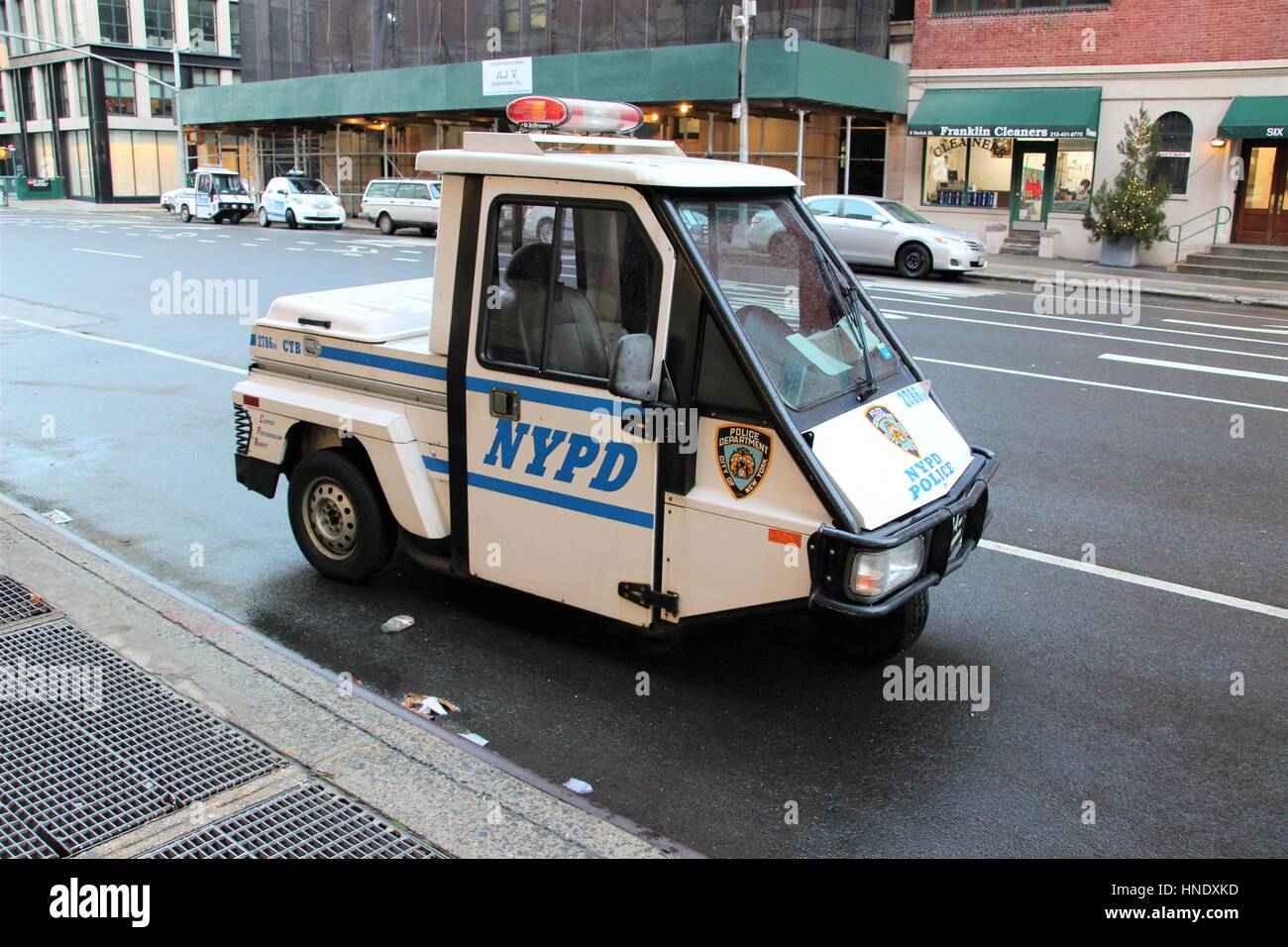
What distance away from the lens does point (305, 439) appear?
609cm

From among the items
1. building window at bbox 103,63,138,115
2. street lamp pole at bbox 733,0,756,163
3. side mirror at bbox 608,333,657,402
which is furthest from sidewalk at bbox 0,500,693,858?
building window at bbox 103,63,138,115

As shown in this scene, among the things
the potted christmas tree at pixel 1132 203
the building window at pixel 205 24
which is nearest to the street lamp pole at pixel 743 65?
the potted christmas tree at pixel 1132 203

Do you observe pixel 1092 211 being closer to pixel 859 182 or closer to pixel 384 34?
pixel 859 182

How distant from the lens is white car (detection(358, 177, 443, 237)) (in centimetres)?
3369

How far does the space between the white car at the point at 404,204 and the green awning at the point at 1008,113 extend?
14322mm

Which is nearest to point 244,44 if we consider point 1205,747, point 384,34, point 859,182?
point 384,34

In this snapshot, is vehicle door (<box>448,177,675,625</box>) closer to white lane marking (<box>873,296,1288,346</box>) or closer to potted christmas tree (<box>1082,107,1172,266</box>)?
white lane marking (<box>873,296,1288,346</box>)

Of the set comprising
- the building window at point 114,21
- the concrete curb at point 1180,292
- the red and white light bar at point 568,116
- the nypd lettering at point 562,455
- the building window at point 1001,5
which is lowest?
the concrete curb at point 1180,292

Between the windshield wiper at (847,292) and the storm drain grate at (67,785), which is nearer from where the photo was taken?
the storm drain grate at (67,785)

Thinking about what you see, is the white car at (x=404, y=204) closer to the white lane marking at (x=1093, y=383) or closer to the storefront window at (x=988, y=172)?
the storefront window at (x=988, y=172)

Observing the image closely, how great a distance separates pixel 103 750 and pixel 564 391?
89.8 inches

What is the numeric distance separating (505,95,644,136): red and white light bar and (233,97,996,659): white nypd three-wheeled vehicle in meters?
0.01

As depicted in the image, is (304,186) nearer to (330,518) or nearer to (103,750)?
(330,518)

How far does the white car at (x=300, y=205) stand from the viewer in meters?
36.3
